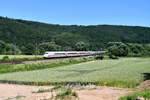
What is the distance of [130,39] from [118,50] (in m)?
93.1

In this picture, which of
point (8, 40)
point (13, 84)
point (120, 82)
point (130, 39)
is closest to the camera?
point (120, 82)

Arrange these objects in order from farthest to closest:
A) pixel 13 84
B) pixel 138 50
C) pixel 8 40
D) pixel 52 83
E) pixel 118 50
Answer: pixel 8 40 → pixel 138 50 → pixel 118 50 → pixel 13 84 → pixel 52 83

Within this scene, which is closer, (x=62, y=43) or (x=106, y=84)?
(x=106, y=84)

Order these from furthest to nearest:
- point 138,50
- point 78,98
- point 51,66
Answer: point 138,50 < point 51,66 < point 78,98

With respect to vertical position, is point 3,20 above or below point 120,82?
above

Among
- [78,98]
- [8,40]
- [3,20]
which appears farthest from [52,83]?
[3,20]

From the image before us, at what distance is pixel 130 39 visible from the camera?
199875 mm

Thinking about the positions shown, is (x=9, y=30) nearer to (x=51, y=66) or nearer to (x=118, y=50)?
(x=118, y=50)

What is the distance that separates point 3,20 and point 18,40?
22.1 m

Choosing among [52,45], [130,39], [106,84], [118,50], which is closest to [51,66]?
[106,84]

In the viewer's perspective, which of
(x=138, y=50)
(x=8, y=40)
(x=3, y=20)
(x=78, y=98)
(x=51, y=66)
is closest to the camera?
(x=78, y=98)

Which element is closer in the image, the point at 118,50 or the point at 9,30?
the point at 118,50

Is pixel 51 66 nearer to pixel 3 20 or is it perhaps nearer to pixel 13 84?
pixel 13 84

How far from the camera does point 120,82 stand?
27484mm
